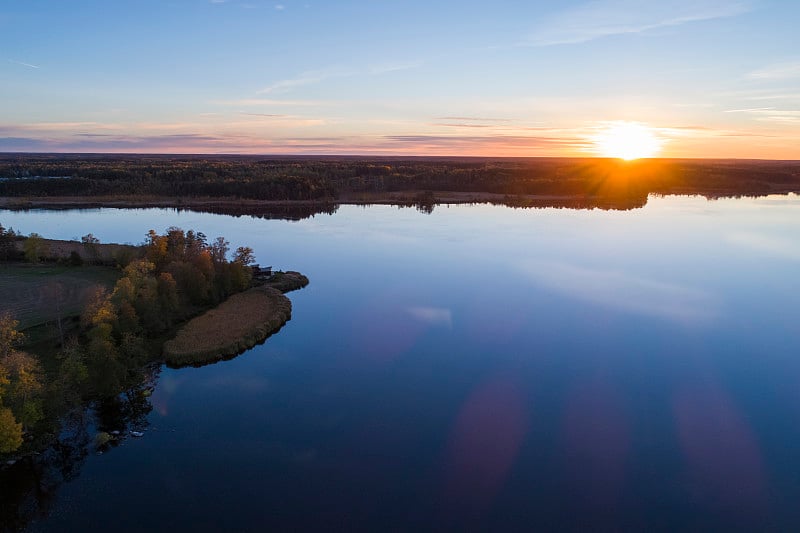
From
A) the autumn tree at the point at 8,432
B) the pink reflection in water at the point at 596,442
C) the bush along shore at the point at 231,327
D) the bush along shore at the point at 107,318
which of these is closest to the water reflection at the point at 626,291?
the pink reflection in water at the point at 596,442

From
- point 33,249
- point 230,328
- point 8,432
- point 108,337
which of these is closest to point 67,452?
point 8,432

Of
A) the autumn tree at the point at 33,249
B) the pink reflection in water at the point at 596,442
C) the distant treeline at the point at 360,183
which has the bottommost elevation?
the pink reflection in water at the point at 596,442

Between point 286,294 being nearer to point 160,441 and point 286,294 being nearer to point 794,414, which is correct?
point 160,441

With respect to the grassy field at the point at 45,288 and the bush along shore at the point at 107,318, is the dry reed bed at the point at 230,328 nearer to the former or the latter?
the bush along shore at the point at 107,318

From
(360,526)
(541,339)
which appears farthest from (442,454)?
(541,339)

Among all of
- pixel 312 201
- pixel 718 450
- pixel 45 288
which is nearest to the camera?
pixel 718 450

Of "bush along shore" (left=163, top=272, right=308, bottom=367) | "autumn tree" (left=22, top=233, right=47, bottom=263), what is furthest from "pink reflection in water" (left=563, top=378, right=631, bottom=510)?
"autumn tree" (left=22, top=233, right=47, bottom=263)

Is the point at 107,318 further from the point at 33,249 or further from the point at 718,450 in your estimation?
the point at 718,450
